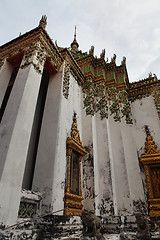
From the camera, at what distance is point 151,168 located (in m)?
6.42

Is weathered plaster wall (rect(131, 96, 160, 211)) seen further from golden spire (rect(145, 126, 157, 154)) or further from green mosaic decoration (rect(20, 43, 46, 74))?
→ green mosaic decoration (rect(20, 43, 46, 74))

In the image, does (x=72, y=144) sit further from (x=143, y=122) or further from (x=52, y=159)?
(x=143, y=122)

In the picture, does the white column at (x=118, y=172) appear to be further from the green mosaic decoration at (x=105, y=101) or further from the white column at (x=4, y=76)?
the white column at (x=4, y=76)

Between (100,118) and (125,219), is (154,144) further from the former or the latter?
(125,219)

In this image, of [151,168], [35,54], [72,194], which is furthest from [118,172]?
[35,54]

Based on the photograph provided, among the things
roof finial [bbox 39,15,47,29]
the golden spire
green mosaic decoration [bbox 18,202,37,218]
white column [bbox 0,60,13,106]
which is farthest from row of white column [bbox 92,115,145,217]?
roof finial [bbox 39,15,47,29]

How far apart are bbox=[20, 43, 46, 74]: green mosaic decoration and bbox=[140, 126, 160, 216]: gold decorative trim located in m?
5.22

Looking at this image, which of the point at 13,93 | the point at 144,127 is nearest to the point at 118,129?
the point at 144,127

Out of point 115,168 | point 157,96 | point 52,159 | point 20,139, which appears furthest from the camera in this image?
point 157,96

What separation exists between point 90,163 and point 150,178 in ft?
8.02

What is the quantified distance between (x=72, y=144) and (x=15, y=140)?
221 cm

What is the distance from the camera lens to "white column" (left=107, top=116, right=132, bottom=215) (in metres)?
5.59

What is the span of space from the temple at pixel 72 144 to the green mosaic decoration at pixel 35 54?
36 millimetres

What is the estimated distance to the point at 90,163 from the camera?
5879 mm
